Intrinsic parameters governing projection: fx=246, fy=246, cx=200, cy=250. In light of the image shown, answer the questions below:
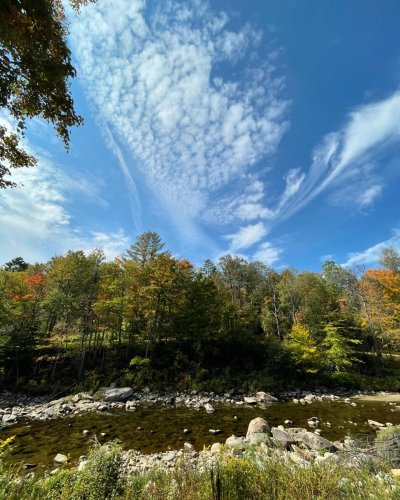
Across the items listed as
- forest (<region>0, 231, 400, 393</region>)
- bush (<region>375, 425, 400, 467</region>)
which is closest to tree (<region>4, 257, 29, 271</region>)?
forest (<region>0, 231, 400, 393</region>)

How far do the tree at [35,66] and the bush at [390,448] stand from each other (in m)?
11.0

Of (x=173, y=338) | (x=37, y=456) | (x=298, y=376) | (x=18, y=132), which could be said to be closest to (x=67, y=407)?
(x=37, y=456)

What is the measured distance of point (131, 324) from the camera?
72.0ft

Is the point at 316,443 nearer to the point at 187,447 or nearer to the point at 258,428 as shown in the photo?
the point at 258,428

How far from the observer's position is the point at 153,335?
22047 millimetres

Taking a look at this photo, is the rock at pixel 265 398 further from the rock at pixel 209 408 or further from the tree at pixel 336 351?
the tree at pixel 336 351

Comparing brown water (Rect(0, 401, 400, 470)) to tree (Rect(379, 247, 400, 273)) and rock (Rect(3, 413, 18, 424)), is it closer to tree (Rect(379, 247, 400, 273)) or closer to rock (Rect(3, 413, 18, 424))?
rock (Rect(3, 413, 18, 424))

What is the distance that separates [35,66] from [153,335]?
20.5 m

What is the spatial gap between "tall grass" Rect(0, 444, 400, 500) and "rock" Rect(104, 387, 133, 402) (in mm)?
13453

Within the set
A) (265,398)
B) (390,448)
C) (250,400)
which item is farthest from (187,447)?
(265,398)

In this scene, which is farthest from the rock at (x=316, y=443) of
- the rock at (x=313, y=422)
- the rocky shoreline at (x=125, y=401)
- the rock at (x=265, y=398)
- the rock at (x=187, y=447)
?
the rock at (x=265, y=398)

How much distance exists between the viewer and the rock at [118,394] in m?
15.9

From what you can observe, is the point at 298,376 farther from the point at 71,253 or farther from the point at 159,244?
the point at 71,253

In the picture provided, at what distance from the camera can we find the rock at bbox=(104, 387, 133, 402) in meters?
15.9
